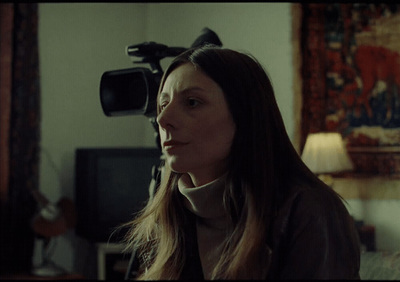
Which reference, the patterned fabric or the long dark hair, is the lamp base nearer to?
the patterned fabric

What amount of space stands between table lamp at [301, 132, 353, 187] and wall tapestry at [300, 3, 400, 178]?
0.46 ft

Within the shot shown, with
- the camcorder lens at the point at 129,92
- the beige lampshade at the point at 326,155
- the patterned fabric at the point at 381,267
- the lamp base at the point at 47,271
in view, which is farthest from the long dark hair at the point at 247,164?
the lamp base at the point at 47,271

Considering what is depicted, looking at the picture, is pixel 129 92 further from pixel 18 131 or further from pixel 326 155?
pixel 18 131

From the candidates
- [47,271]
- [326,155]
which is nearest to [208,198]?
[326,155]

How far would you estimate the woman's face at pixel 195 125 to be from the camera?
79cm

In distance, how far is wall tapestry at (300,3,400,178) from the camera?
8.70ft

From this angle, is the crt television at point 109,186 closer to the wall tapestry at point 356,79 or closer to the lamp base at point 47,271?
the lamp base at point 47,271

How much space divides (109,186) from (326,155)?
1304 millimetres

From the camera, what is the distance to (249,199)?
0.77 m

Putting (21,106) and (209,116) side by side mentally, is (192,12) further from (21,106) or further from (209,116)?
(209,116)

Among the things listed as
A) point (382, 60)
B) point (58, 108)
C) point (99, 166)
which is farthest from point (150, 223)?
point (58, 108)

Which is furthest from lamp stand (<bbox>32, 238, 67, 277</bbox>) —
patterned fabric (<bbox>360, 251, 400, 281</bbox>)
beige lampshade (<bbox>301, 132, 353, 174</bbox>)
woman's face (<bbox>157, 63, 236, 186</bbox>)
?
woman's face (<bbox>157, 63, 236, 186</bbox>)

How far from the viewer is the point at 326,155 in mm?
2570

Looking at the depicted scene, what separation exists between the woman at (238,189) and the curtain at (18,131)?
8.27 ft
